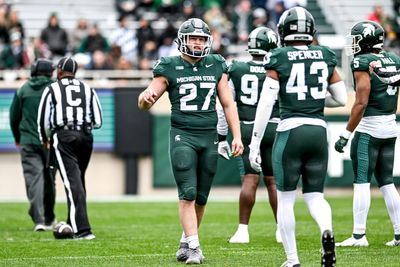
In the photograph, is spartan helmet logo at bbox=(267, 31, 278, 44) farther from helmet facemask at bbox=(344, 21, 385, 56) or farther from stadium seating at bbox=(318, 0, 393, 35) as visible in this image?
stadium seating at bbox=(318, 0, 393, 35)

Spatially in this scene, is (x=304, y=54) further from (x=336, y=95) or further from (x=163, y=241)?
(x=163, y=241)

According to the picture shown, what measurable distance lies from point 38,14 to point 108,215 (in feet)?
28.7

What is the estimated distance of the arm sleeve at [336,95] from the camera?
8781mm

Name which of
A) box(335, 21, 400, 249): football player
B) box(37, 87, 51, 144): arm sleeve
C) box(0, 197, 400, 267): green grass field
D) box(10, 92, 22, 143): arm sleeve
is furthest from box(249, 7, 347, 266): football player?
box(10, 92, 22, 143): arm sleeve

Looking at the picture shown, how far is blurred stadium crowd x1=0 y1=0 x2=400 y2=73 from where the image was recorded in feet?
67.4

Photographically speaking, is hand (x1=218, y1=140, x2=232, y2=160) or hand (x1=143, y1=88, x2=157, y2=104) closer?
hand (x1=143, y1=88, x2=157, y2=104)

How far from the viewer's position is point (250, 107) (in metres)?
11.4

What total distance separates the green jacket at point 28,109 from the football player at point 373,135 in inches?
169

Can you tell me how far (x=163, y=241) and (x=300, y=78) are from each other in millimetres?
3614

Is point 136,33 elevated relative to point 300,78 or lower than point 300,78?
lower

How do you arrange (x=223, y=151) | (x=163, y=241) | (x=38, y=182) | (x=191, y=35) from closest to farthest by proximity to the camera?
1. (x=191, y=35)
2. (x=223, y=151)
3. (x=163, y=241)
4. (x=38, y=182)

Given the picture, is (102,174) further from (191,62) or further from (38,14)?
(191,62)

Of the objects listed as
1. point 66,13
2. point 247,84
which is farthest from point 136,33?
point 247,84

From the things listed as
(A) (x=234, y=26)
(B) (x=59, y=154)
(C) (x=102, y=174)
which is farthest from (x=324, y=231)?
(A) (x=234, y=26)
